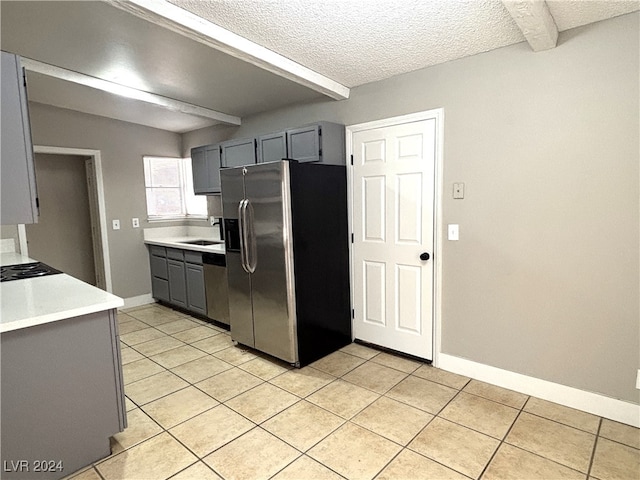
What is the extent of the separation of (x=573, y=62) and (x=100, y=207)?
196 inches

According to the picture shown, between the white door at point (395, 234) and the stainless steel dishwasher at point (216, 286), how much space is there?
1.39 m

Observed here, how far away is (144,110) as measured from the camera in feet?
13.7

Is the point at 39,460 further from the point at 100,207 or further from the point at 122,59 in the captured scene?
the point at 100,207

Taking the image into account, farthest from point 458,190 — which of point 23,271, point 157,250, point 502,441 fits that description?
point 157,250

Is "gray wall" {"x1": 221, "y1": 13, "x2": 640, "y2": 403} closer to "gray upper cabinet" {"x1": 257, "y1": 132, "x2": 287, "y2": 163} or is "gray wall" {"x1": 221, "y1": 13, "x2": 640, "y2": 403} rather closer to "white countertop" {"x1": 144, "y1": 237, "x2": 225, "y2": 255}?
"gray upper cabinet" {"x1": 257, "y1": 132, "x2": 287, "y2": 163}

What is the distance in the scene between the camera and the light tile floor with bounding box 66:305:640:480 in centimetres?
183

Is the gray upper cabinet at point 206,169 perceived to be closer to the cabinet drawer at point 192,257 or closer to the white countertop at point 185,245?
the white countertop at point 185,245

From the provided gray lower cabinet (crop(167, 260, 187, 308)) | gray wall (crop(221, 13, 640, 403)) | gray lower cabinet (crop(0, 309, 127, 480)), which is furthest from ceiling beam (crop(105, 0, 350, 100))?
gray lower cabinet (crop(167, 260, 187, 308))

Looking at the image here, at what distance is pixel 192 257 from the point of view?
162 inches

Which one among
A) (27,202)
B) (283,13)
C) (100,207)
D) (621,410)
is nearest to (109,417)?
(27,202)

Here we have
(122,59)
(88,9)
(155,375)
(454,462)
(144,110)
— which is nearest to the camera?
(454,462)

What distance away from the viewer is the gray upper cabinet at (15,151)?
1657mm

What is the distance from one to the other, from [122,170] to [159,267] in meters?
1.36

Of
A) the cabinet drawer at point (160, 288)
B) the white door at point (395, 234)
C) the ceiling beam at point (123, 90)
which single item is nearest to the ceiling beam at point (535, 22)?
the white door at point (395, 234)
